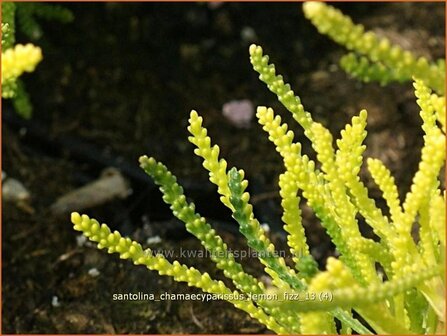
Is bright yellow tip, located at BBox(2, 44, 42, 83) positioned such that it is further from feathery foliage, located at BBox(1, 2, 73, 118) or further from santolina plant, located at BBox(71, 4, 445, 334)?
santolina plant, located at BBox(71, 4, 445, 334)

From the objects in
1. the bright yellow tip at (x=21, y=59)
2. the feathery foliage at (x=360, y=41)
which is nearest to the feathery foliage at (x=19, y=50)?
the bright yellow tip at (x=21, y=59)

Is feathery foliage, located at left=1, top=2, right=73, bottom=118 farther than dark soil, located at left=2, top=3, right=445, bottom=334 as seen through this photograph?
No

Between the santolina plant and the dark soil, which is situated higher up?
the dark soil

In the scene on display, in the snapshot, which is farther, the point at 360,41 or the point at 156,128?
the point at 156,128

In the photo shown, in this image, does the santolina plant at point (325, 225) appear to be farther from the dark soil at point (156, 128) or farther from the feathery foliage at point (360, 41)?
the dark soil at point (156, 128)

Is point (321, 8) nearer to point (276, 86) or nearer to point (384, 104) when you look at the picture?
point (276, 86)

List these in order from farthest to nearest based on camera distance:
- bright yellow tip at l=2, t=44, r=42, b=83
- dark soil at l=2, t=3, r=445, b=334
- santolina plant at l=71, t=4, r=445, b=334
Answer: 1. dark soil at l=2, t=3, r=445, b=334
2. santolina plant at l=71, t=4, r=445, b=334
3. bright yellow tip at l=2, t=44, r=42, b=83

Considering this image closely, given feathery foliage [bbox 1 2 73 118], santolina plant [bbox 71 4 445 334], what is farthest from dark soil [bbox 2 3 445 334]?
santolina plant [bbox 71 4 445 334]

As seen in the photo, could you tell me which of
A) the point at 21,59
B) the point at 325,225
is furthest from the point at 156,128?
the point at 21,59

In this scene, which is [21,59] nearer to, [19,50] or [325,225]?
[19,50]
